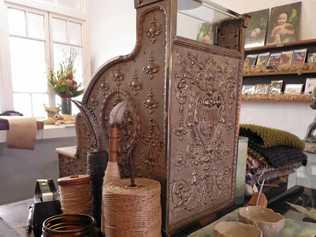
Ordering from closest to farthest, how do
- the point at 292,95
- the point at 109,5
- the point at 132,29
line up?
the point at 292,95, the point at 132,29, the point at 109,5

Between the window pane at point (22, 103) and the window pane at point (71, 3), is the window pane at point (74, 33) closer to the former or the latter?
the window pane at point (71, 3)

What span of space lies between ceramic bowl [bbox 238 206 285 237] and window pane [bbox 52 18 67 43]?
3.21m

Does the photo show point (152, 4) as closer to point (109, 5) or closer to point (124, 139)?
point (124, 139)

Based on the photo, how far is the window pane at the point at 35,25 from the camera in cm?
297

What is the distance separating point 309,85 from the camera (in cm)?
167

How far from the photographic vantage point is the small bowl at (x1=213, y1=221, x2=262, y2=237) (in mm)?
505

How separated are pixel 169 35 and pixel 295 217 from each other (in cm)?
60

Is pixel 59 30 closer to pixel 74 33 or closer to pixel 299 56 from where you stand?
pixel 74 33

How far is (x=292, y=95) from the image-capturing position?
174 centimetres

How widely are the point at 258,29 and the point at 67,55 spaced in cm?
239

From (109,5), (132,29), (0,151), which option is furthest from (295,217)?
(109,5)

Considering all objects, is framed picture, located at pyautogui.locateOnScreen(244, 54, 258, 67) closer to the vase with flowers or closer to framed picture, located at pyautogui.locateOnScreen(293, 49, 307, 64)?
framed picture, located at pyautogui.locateOnScreen(293, 49, 307, 64)

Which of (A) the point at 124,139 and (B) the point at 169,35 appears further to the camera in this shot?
(A) the point at 124,139

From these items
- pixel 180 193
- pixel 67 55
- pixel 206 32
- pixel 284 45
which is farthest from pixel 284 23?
pixel 67 55
